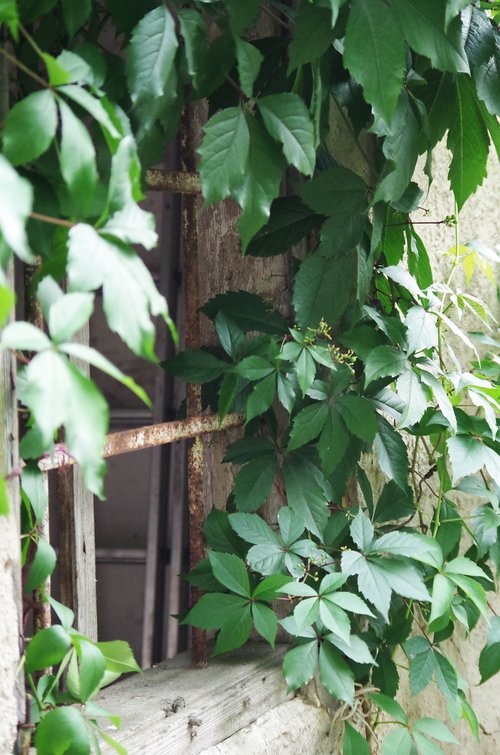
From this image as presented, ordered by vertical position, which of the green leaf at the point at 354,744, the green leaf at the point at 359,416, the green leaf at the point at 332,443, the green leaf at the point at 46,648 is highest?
the green leaf at the point at 359,416

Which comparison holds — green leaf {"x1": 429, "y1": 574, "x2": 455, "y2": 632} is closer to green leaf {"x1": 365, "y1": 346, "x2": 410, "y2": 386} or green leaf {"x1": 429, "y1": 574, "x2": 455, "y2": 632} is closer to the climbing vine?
the climbing vine

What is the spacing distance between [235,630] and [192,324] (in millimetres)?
425

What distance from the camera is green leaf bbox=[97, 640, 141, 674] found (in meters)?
0.93

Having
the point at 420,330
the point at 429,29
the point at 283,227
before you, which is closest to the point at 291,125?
the point at 429,29

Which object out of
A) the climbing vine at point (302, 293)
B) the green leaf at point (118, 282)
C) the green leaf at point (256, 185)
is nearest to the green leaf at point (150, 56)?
the climbing vine at point (302, 293)

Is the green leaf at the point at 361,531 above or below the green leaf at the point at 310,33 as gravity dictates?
below

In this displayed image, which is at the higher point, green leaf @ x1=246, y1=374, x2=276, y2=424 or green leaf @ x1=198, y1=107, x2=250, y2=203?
green leaf @ x1=198, y1=107, x2=250, y2=203

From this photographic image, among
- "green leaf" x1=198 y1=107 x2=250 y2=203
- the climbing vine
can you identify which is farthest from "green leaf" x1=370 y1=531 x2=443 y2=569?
"green leaf" x1=198 y1=107 x2=250 y2=203

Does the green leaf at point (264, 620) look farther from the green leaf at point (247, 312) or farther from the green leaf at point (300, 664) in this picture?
the green leaf at point (247, 312)

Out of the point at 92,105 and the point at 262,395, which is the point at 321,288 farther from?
the point at 92,105

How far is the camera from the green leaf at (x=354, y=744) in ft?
4.09

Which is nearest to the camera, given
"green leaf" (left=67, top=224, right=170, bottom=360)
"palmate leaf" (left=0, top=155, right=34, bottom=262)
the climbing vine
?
"palmate leaf" (left=0, top=155, right=34, bottom=262)

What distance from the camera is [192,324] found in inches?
49.3

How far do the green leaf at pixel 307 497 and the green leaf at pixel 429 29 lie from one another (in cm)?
57
